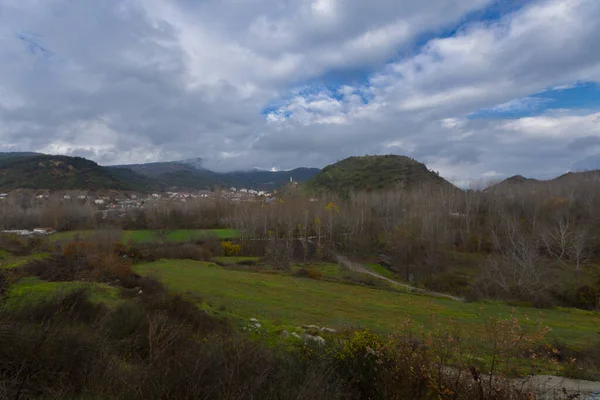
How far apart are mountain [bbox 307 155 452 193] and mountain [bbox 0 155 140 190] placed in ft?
271

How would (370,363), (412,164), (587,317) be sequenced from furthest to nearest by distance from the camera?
1. (412,164)
2. (587,317)
3. (370,363)

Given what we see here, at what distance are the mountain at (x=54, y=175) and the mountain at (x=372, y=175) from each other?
271ft

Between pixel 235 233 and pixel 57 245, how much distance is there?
1128 inches

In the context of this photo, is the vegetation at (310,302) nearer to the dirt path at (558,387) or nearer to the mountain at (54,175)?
the dirt path at (558,387)

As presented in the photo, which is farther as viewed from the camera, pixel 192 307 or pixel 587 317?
pixel 587 317

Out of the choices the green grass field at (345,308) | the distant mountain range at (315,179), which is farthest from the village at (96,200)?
the green grass field at (345,308)

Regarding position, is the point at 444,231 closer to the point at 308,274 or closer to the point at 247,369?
the point at 308,274

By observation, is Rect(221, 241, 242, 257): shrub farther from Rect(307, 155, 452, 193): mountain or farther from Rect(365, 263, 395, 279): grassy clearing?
Rect(307, 155, 452, 193): mountain

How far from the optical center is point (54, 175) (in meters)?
112

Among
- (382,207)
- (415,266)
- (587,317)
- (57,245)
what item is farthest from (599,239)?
(57,245)

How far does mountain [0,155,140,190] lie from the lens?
105688 millimetres

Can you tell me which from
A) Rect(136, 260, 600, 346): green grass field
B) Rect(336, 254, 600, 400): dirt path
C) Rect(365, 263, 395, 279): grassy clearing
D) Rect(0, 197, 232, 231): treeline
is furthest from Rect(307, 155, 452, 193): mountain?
Rect(336, 254, 600, 400): dirt path

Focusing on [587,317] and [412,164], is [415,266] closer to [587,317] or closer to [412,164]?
[587,317]

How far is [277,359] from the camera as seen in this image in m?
6.15
